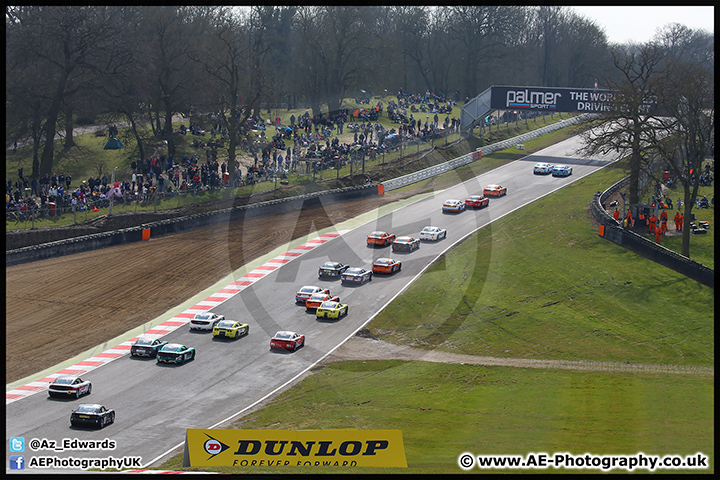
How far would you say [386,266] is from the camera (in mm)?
48188

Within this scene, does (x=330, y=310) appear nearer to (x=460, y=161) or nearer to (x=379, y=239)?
(x=379, y=239)

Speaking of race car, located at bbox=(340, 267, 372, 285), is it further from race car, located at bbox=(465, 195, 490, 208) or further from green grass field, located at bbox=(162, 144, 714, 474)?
race car, located at bbox=(465, 195, 490, 208)

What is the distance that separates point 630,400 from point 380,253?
24793 millimetres

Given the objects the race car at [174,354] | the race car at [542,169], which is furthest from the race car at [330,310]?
the race car at [542,169]

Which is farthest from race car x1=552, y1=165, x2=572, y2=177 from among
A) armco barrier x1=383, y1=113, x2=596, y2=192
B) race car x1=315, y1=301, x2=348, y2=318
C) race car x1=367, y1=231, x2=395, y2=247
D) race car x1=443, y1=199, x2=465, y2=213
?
race car x1=315, y1=301, x2=348, y2=318

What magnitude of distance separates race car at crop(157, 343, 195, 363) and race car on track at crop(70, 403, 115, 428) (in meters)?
6.76

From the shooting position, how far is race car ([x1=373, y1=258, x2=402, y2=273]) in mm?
48250

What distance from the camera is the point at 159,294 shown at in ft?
149

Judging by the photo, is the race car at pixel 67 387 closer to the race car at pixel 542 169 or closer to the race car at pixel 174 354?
the race car at pixel 174 354

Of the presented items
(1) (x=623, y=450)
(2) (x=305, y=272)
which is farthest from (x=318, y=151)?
(1) (x=623, y=450)

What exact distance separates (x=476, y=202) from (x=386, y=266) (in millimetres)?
16057

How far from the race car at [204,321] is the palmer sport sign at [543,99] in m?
49.7

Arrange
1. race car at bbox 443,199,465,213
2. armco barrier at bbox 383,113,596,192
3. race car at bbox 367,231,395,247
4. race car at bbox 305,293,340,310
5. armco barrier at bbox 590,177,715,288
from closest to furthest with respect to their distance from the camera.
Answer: race car at bbox 305,293,340,310, armco barrier at bbox 590,177,715,288, race car at bbox 367,231,395,247, race car at bbox 443,199,465,213, armco barrier at bbox 383,113,596,192

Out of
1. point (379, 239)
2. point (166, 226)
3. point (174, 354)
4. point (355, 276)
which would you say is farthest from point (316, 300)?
point (166, 226)
